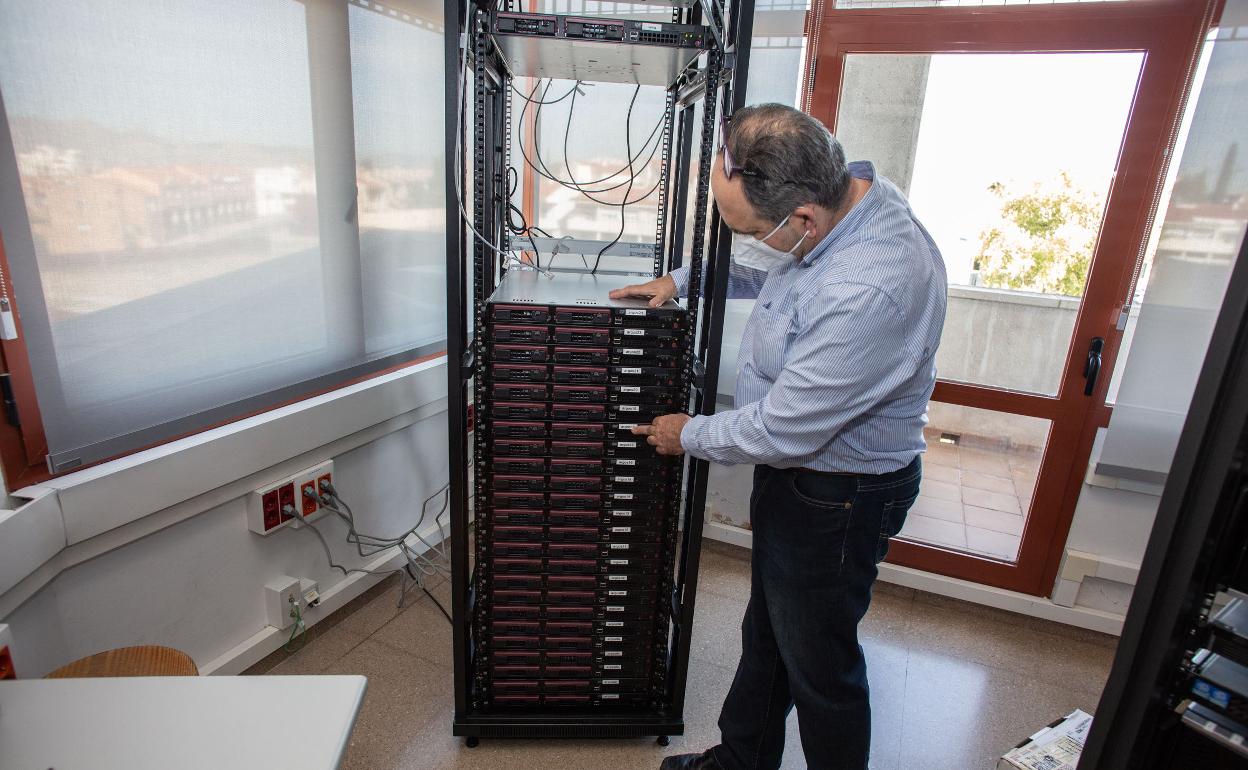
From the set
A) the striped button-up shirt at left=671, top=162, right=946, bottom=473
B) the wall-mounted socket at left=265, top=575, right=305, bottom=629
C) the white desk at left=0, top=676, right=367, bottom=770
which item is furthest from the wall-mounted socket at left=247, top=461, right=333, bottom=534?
the striped button-up shirt at left=671, top=162, right=946, bottom=473

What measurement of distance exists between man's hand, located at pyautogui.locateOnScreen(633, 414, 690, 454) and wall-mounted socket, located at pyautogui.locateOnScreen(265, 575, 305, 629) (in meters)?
1.16

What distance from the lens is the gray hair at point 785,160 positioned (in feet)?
3.50

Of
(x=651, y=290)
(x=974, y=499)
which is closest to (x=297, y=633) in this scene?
(x=651, y=290)

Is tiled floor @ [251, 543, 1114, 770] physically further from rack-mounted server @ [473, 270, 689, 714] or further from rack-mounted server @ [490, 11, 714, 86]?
rack-mounted server @ [490, 11, 714, 86]

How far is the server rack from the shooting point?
130cm

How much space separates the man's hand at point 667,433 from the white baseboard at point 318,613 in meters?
1.25

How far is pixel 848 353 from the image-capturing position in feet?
3.42

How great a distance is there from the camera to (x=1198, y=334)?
1.85 meters

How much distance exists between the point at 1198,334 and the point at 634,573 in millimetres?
1708

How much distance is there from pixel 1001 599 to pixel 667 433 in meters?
1.71

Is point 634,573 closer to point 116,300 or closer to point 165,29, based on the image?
point 116,300

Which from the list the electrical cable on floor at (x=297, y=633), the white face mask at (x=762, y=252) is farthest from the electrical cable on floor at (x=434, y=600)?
the white face mask at (x=762, y=252)

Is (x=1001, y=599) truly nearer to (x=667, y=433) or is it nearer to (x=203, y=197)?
(x=667, y=433)

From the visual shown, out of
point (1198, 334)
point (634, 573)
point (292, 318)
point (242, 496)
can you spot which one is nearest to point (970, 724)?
point (634, 573)
